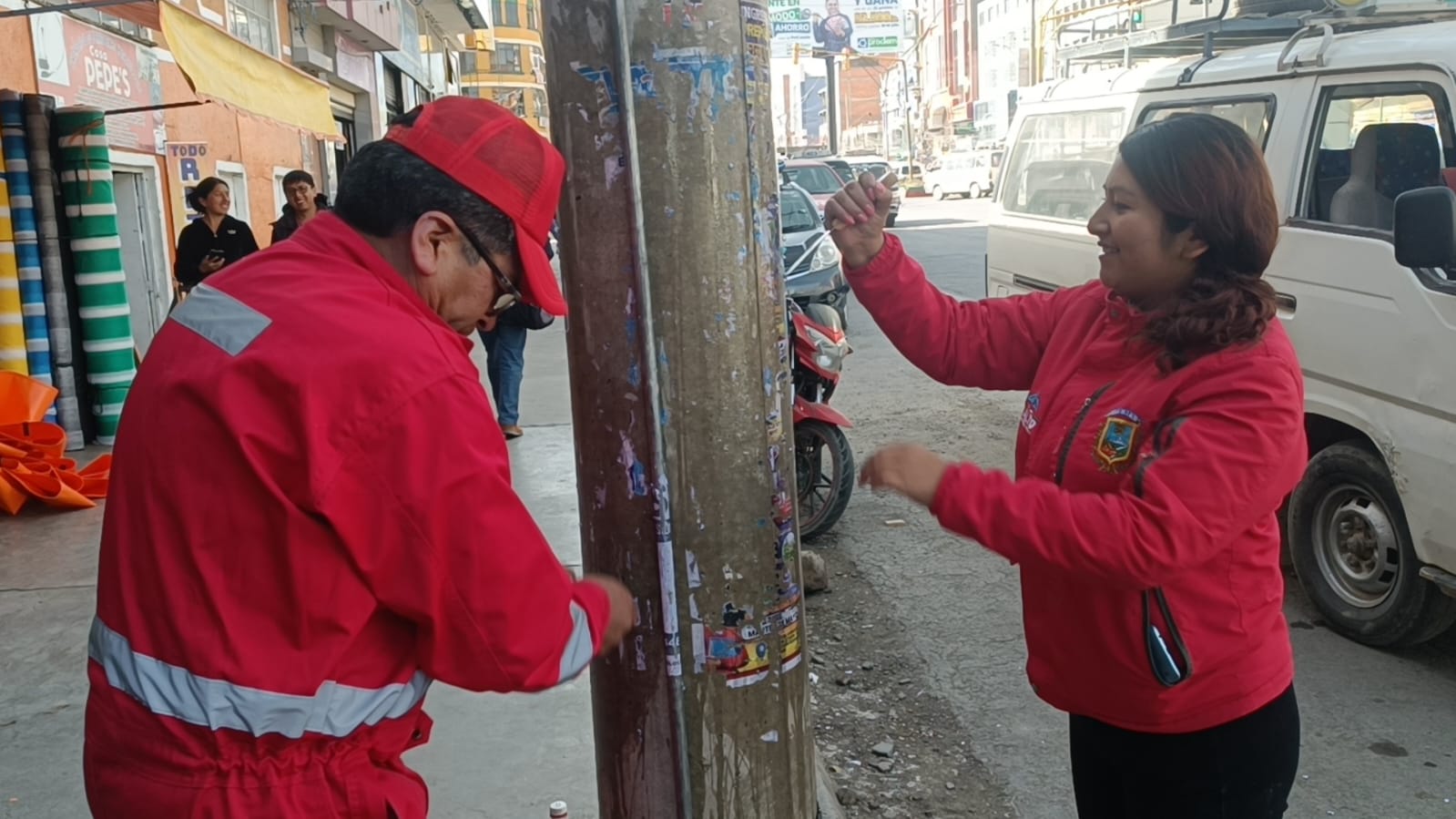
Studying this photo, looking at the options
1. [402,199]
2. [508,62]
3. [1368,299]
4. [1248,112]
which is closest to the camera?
[402,199]

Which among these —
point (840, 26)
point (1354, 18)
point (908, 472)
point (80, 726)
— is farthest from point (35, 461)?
point (840, 26)

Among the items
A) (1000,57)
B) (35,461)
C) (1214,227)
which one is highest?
(1000,57)

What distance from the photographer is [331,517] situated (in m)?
1.41

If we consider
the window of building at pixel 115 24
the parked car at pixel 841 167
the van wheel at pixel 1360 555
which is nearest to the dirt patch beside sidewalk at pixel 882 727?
the van wheel at pixel 1360 555

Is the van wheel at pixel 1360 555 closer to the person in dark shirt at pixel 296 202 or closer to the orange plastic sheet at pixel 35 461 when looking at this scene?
the orange plastic sheet at pixel 35 461

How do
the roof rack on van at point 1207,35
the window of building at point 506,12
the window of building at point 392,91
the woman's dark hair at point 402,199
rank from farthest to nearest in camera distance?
1. the window of building at point 506,12
2. the window of building at point 392,91
3. the roof rack on van at point 1207,35
4. the woman's dark hair at point 402,199

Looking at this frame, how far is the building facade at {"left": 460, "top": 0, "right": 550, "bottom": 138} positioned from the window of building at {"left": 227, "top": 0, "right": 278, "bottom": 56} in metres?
46.2

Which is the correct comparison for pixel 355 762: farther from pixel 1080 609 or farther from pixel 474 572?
pixel 1080 609

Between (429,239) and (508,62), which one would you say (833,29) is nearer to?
(508,62)

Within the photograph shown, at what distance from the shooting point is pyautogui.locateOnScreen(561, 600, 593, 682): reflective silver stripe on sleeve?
160cm

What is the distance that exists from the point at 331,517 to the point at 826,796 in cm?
226

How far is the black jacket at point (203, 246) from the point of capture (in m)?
8.31

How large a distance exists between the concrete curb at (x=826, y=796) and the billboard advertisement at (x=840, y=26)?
151ft

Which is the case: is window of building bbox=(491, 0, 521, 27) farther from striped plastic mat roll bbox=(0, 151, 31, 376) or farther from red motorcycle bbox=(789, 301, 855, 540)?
red motorcycle bbox=(789, 301, 855, 540)
